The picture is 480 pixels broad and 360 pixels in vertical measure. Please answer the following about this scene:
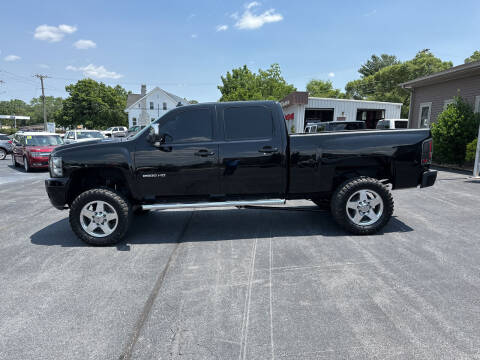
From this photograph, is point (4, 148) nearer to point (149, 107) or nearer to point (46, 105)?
point (149, 107)

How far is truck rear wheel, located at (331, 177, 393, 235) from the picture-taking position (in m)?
4.65

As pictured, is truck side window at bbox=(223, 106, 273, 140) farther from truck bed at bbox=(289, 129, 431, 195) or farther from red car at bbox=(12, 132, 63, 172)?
red car at bbox=(12, 132, 63, 172)

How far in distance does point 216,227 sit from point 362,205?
2.39 metres

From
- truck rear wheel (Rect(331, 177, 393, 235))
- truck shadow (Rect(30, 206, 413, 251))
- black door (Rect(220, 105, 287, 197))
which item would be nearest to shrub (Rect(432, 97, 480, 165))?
truck shadow (Rect(30, 206, 413, 251))

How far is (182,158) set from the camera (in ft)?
14.7

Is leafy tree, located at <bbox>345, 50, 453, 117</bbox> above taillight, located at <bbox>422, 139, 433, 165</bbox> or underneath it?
above

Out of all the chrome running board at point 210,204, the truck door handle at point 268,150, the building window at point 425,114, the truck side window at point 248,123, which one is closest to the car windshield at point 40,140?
the chrome running board at point 210,204

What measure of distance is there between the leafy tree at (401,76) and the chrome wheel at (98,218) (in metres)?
50.5

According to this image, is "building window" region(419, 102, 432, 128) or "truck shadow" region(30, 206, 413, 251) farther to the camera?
"building window" region(419, 102, 432, 128)

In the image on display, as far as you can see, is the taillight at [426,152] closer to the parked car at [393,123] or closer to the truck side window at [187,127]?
the truck side window at [187,127]

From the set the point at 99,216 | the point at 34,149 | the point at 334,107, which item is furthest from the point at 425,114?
the point at 34,149

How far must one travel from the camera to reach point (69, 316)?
2.78 m

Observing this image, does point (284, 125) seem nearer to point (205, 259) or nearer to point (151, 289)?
point (205, 259)

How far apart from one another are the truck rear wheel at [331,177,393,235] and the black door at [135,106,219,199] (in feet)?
6.21
